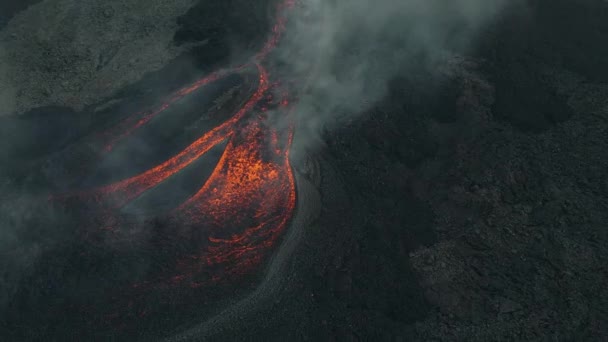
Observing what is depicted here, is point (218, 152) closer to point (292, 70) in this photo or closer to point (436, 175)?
point (292, 70)

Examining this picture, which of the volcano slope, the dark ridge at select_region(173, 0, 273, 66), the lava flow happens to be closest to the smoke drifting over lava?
the volcano slope

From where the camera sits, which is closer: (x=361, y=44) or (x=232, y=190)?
(x=232, y=190)

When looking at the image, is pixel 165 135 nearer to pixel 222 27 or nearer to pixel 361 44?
pixel 222 27

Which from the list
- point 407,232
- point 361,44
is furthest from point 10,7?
point 407,232

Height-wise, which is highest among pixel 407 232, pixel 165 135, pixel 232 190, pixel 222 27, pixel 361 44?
pixel 222 27

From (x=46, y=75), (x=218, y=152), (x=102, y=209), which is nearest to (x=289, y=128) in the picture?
(x=218, y=152)
